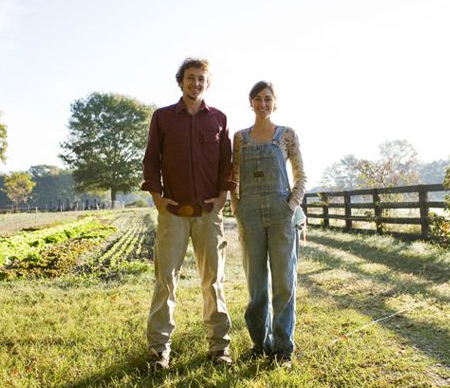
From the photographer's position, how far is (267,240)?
2.75 meters

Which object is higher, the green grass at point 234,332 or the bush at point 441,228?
the bush at point 441,228

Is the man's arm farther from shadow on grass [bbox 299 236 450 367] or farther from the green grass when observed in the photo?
shadow on grass [bbox 299 236 450 367]

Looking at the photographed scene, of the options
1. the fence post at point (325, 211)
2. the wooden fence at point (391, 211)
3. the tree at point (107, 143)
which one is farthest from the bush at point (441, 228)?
the tree at point (107, 143)

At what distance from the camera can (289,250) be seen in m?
2.67

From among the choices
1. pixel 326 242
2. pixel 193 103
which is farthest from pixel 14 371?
pixel 326 242

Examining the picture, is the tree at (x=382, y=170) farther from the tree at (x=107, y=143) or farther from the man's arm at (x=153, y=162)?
the tree at (x=107, y=143)

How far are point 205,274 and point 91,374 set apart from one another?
3.24 feet

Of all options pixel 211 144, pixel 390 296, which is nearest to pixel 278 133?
pixel 211 144

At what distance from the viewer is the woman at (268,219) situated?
8.70ft

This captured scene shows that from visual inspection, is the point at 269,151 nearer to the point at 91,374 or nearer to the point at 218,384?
the point at 218,384

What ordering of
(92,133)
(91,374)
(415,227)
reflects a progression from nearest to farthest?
(91,374)
(415,227)
(92,133)

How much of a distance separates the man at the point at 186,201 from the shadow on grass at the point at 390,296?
5.42 feet

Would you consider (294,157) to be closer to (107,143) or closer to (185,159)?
(185,159)

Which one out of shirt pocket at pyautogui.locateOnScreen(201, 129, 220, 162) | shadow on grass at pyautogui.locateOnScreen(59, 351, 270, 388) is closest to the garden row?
shadow on grass at pyautogui.locateOnScreen(59, 351, 270, 388)
